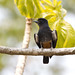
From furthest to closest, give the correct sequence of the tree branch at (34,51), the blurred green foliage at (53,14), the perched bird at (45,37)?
the perched bird at (45,37), the blurred green foliage at (53,14), the tree branch at (34,51)

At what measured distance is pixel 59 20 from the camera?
13.4 feet

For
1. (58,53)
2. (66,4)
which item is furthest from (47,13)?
(66,4)

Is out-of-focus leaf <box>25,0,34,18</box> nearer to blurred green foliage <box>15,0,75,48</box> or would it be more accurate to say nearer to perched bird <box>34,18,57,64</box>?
blurred green foliage <box>15,0,75,48</box>

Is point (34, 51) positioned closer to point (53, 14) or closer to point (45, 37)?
point (53, 14)

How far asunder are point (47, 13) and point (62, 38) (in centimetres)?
43

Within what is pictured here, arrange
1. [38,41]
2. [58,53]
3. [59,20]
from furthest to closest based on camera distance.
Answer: [38,41] → [59,20] → [58,53]

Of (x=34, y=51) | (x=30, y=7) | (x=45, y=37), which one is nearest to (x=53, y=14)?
(x=30, y=7)

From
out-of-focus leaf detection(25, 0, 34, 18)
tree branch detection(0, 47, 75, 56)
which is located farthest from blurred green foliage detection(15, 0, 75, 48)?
tree branch detection(0, 47, 75, 56)

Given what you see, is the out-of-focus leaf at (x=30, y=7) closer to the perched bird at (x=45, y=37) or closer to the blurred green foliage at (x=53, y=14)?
the blurred green foliage at (x=53, y=14)

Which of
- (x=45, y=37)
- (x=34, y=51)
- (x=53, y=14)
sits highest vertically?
(x=53, y=14)

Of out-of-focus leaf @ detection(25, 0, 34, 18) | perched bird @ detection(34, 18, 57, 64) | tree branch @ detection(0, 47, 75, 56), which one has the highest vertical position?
out-of-focus leaf @ detection(25, 0, 34, 18)

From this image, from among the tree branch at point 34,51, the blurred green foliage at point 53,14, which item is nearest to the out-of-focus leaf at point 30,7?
the blurred green foliage at point 53,14

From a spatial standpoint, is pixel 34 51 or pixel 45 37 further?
pixel 45 37

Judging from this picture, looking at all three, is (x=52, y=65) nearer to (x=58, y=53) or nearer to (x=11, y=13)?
(x=11, y=13)
